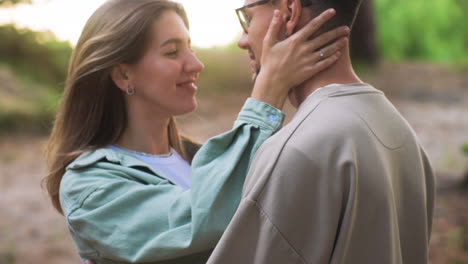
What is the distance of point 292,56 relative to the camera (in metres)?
1.57

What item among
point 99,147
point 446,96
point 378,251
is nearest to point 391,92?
point 446,96

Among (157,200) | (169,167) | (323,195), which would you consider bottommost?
(169,167)

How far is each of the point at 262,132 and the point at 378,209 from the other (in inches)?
17.0

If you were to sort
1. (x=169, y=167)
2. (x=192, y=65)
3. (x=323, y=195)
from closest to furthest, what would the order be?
(x=323, y=195), (x=192, y=65), (x=169, y=167)

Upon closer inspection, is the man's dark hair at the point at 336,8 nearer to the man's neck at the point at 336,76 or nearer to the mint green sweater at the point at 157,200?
the man's neck at the point at 336,76

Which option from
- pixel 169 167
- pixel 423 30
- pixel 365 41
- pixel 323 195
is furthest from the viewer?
pixel 423 30

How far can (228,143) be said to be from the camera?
1685mm

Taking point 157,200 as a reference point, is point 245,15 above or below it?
above

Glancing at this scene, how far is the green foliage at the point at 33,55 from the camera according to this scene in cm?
1035

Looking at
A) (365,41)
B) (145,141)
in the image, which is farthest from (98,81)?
(365,41)

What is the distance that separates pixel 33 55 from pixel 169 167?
29.7ft

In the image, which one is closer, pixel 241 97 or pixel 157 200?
pixel 157 200

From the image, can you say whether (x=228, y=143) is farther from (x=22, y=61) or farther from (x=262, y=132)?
(x=22, y=61)

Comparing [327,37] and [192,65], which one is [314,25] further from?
[192,65]
